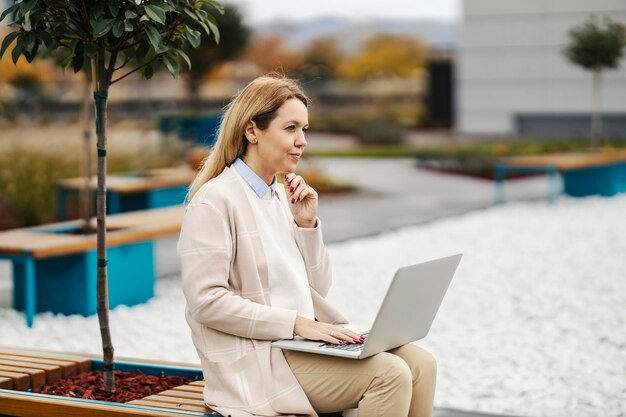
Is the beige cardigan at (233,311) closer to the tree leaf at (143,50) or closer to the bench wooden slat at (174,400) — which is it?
the bench wooden slat at (174,400)

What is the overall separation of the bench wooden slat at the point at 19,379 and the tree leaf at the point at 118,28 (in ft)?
4.50

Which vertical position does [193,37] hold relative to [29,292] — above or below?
above

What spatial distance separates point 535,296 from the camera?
8188 millimetres

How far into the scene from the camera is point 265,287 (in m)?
3.65

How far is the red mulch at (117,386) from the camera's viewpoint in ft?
13.8

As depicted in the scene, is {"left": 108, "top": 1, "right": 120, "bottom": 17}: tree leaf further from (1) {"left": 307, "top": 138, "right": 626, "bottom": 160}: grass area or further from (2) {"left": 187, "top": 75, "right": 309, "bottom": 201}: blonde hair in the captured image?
(1) {"left": 307, "top": 138, "right": 626, "bottom": 160}: grass area

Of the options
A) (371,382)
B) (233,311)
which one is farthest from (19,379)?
(371,382)

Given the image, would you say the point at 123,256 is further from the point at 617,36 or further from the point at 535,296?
the point at 617,36

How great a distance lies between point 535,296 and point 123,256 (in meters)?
3.06

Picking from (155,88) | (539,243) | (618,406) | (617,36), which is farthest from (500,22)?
(618,406)

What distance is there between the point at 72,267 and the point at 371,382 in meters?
4.42

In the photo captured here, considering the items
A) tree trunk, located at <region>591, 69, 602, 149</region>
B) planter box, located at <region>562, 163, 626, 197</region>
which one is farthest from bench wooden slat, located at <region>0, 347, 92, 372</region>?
tree trunk, located at <region>591, 69, 602, 149</region>

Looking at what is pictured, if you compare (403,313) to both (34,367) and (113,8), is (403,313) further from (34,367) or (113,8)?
(34,367)

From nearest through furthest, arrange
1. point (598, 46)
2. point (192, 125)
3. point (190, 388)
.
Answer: point (190, 388)
point (598, 46)
point (192, 125)
